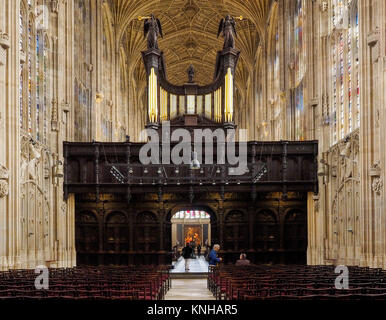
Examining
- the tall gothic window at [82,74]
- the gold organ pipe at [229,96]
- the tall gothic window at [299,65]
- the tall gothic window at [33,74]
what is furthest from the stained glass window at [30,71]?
the gold organ pipe at [229,96]

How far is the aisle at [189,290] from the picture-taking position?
19.9 m

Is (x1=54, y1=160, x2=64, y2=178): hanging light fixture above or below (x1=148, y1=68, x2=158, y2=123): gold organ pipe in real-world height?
below

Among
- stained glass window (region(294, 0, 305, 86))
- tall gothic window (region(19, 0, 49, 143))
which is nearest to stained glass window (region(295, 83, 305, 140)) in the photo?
stained glass window (region(294, 0, 305, 86))

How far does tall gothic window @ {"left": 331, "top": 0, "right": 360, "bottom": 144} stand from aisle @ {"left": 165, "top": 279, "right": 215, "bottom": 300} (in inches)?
347

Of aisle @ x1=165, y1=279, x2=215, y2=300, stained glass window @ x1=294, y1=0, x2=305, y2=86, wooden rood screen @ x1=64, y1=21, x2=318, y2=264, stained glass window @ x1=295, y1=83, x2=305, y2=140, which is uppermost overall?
stained glass window @ x1=294, y1=0, x2=305, y2=86

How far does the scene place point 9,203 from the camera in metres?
20.8

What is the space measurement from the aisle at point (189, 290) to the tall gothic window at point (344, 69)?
8825mm

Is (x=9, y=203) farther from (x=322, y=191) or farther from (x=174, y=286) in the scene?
(x=322, y=191)

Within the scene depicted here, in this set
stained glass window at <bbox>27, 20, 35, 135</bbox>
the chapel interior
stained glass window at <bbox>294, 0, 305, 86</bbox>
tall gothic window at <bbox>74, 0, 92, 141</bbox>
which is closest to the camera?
the chapel interior

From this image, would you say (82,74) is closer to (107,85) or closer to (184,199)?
(107,85)

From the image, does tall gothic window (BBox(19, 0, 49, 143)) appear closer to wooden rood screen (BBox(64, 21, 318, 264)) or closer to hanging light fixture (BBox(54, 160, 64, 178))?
hanging light fixture (BBox(54, 160, 64, 178))

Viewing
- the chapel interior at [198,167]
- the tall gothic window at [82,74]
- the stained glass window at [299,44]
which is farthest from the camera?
the stained glass window at [299,44]

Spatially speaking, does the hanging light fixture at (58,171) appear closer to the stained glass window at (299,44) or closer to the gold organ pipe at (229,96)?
the gold organ pipe at (229,96)

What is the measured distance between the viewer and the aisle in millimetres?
19862
